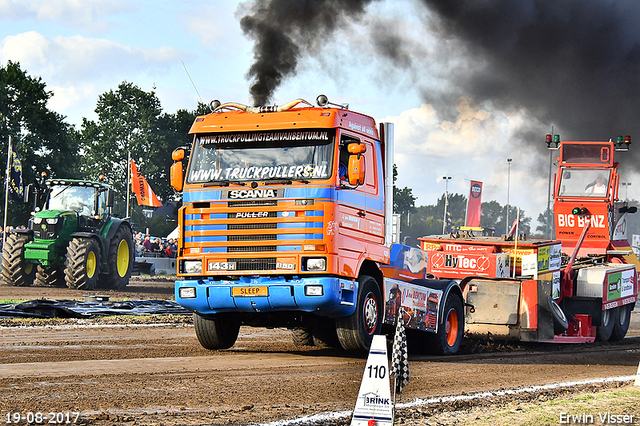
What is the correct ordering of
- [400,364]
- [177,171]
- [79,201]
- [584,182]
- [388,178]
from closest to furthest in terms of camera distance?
[400,364] → [177,171] → [388,178] → [584,182] → [79,201]

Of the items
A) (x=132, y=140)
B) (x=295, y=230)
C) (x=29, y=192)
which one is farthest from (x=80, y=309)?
(x=132, y=140)

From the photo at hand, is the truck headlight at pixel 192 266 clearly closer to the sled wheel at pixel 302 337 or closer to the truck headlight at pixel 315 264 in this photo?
the truck headlight at pixel 315 264

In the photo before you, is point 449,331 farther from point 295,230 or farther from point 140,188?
point 140,188

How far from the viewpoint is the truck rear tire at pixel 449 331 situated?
1224 cm

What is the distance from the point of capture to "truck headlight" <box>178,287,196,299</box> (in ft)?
34.2

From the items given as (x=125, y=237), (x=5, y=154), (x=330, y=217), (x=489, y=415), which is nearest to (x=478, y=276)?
(x=330, y=217)

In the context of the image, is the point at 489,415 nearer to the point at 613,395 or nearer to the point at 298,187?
the point at 613,395

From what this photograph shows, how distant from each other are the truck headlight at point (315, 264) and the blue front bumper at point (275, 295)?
0.12 meters

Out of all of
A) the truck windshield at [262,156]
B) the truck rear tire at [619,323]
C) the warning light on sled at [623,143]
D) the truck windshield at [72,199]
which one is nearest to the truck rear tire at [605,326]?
the truck rear tire at [619,323]

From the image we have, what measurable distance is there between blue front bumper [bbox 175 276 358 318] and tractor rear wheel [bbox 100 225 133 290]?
44.2 feet

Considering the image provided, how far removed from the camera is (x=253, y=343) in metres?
13.2

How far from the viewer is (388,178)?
11.4 m

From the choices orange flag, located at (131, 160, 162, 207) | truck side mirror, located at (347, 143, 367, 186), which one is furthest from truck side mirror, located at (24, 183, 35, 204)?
orange flag, located at (131, 160, 162, 207)

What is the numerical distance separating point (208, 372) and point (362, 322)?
236 cm
